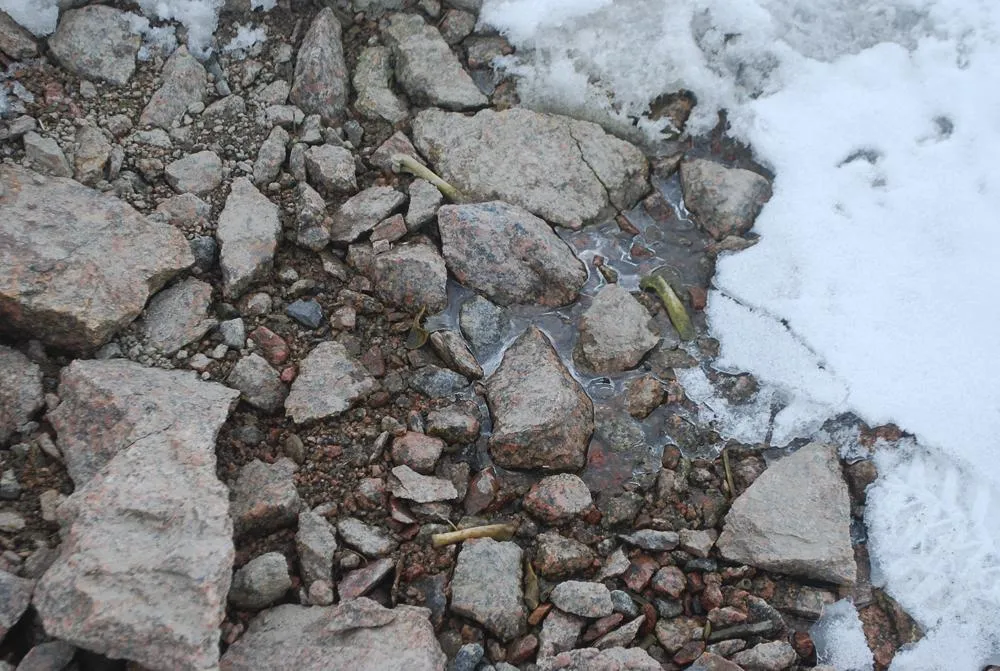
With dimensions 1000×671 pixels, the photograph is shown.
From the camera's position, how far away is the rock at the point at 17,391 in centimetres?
290

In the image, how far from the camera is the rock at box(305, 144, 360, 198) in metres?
3.80

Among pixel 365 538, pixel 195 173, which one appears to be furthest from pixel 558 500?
pixel 195 173

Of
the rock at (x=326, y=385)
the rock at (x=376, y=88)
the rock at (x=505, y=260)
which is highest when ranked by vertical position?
the rock at (x=376, y=88)

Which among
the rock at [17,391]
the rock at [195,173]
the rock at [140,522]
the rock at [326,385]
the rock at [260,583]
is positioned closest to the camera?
the rock at [140,522]

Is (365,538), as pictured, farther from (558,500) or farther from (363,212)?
(363,212)

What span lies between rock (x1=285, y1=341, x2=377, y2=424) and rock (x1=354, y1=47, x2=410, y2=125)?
4.46 ft

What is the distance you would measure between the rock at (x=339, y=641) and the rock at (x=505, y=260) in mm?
1520

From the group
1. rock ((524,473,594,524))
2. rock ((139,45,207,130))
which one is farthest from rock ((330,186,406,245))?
rock ((524,473,594,524))

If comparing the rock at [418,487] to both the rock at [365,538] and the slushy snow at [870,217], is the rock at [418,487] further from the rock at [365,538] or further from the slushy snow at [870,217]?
the slushy snow at [870,217]

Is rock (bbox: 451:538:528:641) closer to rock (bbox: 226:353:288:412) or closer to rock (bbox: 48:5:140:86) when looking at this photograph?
rock (bbox: 226:353:288:412)

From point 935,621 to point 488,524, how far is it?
1735 millimetres

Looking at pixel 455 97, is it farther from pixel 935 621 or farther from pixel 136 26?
pixel 935 621

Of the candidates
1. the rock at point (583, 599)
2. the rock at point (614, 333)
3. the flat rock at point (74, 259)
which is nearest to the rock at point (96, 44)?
the flat rock at point (74, 259)

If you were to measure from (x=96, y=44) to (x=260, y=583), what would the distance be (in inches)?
109
